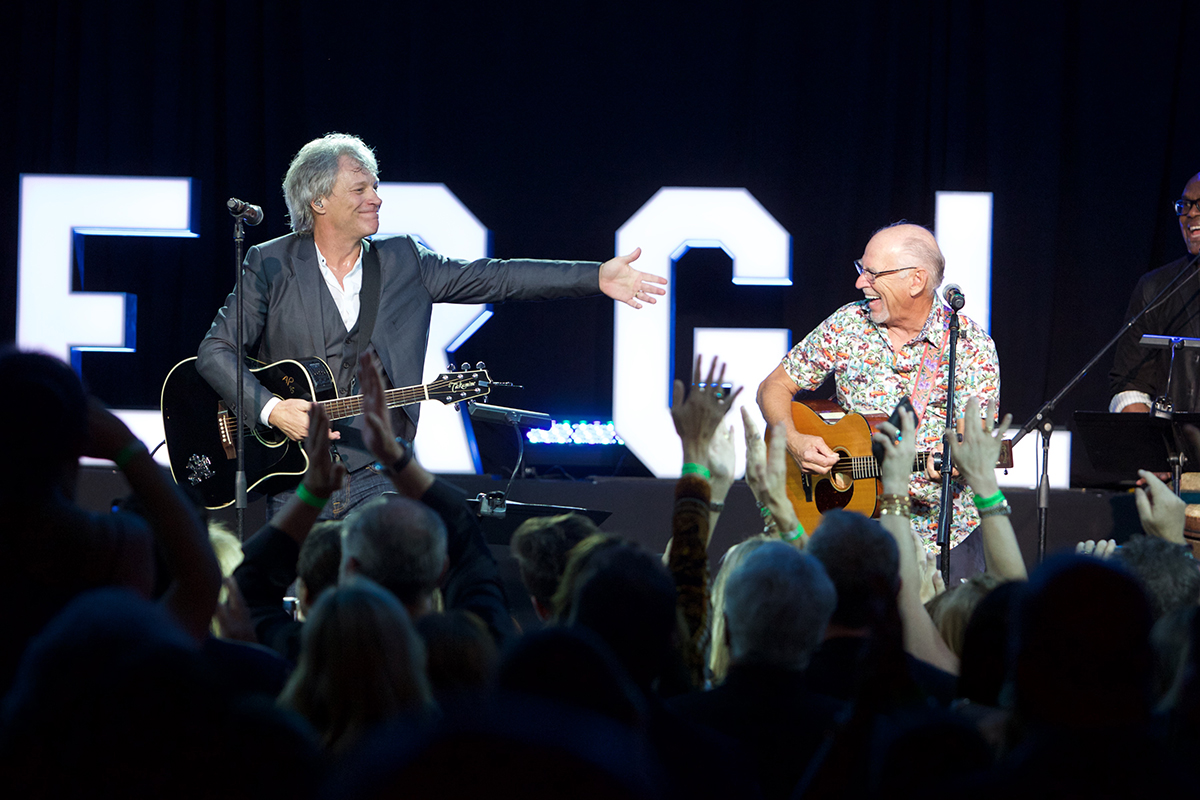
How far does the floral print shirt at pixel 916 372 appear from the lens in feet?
14.8

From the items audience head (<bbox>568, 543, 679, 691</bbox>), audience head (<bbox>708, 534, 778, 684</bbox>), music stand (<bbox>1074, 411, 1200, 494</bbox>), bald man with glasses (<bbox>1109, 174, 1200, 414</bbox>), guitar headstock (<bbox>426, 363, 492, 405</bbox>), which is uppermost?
bald man with glasses (<bbox>1109, 174, 1200, 414</bbox>)

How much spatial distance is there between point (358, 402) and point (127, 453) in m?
A: 2.63

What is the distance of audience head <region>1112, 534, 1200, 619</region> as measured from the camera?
2.60 meters

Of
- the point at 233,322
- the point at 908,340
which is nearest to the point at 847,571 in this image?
the point at 908,340

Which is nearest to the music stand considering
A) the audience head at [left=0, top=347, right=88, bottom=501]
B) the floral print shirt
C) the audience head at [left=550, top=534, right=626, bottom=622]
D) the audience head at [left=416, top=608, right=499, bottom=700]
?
the floral print shirt

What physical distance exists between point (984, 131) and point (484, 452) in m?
3.41

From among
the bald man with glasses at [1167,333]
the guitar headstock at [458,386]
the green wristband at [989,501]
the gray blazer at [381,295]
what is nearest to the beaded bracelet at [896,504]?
the green wristband at [989,501]

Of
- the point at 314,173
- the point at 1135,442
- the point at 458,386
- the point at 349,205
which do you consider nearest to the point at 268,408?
the point at 458,386

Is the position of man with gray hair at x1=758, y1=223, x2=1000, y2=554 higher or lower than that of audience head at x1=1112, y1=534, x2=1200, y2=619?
higher

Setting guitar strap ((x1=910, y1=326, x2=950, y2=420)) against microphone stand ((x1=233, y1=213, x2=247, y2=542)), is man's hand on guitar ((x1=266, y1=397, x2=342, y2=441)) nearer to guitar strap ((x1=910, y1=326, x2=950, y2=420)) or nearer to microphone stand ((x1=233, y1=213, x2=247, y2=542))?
microphone stand ((x1=233, y1=213, x2=247, y2=542))

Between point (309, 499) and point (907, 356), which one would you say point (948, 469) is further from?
point (309, 499)

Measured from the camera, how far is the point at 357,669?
5.07 feet

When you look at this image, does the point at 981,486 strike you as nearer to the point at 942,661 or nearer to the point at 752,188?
the point at 942,661

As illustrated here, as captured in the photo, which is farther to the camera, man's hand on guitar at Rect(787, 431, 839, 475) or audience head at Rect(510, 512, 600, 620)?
man's hand on guitar at Rect(787, 431, 839, 475)
